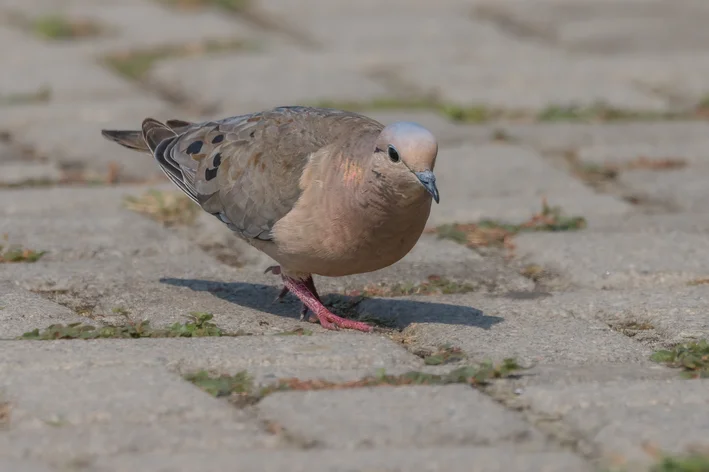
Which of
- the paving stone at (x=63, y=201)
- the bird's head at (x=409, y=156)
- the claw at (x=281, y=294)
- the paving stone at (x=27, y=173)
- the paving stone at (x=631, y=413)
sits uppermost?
the bird's head at (x=409, y=156)

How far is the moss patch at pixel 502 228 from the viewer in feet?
19.4

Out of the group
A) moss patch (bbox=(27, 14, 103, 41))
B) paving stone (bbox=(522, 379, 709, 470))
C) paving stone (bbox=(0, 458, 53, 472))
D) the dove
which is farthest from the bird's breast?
moss patch (bbox=(27, 14, 103, 41))

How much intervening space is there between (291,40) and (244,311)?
5.92 meters

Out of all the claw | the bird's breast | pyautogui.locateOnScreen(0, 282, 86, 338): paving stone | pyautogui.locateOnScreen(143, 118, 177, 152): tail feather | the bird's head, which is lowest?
pyautogui.locateOnScreen(0, 282, 86, 338): paving stone

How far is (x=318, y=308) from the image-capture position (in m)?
4.84

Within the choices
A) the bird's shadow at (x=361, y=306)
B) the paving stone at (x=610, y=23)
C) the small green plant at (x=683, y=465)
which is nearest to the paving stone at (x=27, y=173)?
the bird's shadow at (x=361, y=306)

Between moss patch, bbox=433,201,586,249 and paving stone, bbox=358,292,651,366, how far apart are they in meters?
0.76

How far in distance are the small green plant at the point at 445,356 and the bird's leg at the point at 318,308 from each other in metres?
0.38

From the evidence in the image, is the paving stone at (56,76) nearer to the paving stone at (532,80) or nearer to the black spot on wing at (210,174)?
the paving stone at (532,80)

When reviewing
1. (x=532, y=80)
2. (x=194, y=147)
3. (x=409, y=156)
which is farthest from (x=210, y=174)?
(x=532, y=80)

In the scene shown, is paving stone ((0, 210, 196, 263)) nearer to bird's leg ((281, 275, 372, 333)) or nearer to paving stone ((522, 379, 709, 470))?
bird's leg ((281, 275, 372, 333))

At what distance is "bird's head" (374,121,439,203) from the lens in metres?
4.25

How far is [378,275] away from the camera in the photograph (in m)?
5.43

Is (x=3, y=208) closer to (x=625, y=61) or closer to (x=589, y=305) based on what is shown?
(x=589, y=305)
